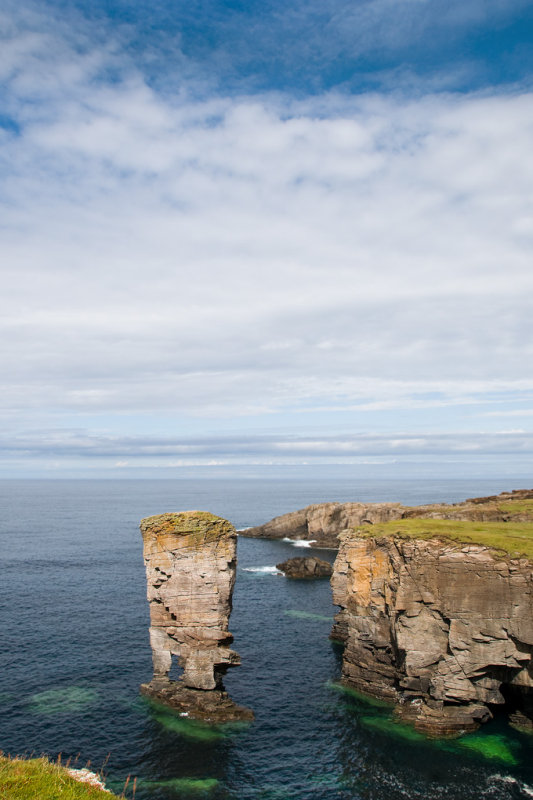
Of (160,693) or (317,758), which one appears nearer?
(317,758)

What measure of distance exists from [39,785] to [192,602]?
29.8 meters

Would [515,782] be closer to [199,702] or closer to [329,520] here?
[199,702]

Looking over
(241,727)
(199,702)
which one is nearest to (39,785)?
(241,727)

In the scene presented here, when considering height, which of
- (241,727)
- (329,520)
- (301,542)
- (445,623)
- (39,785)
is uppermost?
(39,785)

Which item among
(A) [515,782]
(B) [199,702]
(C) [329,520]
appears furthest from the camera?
(C) [329,520]

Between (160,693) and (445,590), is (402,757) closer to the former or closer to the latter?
(445,590)

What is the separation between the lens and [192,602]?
156 ft

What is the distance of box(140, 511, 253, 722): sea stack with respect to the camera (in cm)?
4700

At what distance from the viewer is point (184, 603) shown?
4769cm

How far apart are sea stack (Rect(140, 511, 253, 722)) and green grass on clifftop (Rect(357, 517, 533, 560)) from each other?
661 inches

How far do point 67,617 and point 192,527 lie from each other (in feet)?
119

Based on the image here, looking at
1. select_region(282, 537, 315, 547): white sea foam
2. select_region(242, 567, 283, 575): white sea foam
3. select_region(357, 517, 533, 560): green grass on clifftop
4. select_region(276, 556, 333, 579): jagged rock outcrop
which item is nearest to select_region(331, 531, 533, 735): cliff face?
select_region(357, 517, 533, 560): green grass on clifftop

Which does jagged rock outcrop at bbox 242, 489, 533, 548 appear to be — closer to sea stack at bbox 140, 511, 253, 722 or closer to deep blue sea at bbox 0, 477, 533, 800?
deep blue sea at bbox 0, 477, 533, 800

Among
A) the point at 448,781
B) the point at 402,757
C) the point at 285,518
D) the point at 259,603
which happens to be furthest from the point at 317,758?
the point at 285,518
